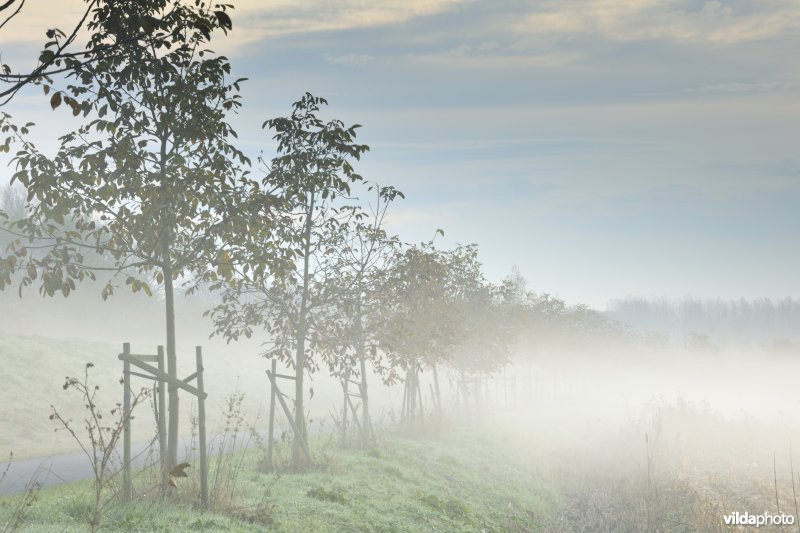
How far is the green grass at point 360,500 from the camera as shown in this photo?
9.41 meters

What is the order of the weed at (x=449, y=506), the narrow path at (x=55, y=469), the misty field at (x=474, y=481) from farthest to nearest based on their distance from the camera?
the narrow path at (x=55, y=469)
the weed at (x=449, y=506)
the misty field at (x=474, y=481)

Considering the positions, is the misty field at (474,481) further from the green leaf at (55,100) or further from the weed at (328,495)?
the green leaf at (55,100)

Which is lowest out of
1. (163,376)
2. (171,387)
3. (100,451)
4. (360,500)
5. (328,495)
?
(360,500)

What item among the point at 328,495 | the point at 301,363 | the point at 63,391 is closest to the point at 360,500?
the point at 328,495

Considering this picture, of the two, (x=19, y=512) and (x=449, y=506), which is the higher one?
(x=19, y=512)

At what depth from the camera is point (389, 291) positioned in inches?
757

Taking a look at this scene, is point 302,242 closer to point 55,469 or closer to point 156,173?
point 156,173

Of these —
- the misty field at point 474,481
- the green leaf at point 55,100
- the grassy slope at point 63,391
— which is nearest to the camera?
the green leaf at point 55,100

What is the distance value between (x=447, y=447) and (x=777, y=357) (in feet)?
335

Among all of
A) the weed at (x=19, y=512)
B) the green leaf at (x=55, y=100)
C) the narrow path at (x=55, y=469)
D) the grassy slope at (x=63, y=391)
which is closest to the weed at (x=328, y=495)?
the narrow path at (x=55, y=469)

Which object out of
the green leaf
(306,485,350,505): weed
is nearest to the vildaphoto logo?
(306,485,350,505): weed

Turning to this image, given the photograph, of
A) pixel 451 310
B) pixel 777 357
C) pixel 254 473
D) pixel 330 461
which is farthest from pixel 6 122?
pixel 777 357

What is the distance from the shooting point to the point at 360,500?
13.0 metres

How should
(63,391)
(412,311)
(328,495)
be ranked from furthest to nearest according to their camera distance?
(63,391) → (412,311) → (328,495)
